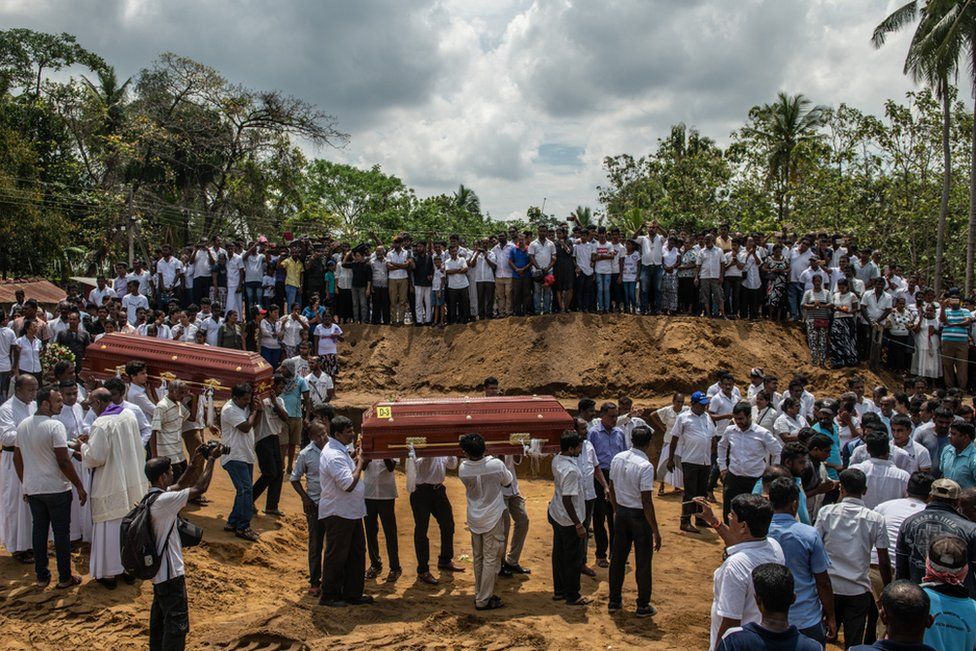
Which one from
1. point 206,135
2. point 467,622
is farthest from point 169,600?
point 206,135

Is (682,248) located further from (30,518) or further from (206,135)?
(206,135)

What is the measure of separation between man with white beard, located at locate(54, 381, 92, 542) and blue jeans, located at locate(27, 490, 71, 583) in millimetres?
230

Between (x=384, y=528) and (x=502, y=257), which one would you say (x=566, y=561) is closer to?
(x=384, y=528)

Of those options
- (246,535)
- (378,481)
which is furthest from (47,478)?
(378,481)

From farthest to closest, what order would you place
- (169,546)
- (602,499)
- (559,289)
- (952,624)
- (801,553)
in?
(559,289) < (602,499) < (169,546) < (801,553) < (952,624)

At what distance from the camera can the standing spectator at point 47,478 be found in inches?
271

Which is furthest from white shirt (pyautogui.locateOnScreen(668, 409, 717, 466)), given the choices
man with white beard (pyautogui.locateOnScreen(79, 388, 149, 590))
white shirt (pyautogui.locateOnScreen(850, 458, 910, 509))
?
man with white beard (pyautogui.locateOnScreen(79, 388, 149, 590))

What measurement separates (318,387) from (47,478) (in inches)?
193

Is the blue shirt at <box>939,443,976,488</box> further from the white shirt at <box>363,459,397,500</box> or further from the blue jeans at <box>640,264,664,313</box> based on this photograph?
the blue jeans at <box>640,264,664,313</box>

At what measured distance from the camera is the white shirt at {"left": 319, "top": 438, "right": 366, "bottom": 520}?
7.01 m

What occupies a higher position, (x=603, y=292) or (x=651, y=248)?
(x=651, y=248)

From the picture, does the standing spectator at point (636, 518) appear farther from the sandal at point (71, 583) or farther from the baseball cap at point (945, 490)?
the sandal at point (71, 583)

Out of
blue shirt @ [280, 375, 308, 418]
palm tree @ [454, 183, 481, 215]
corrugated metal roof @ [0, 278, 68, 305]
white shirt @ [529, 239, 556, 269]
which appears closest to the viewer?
blue shirt @ [280, 375, 308, 418]

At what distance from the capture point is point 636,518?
6895 mm
